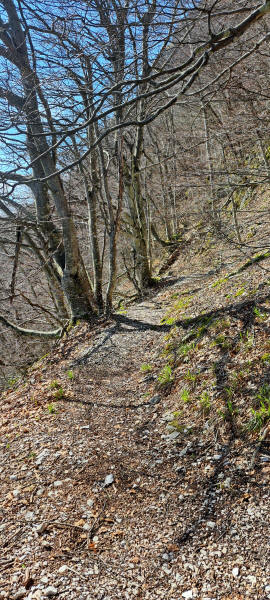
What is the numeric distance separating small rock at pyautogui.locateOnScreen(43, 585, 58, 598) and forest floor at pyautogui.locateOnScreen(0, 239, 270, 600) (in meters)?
0.01

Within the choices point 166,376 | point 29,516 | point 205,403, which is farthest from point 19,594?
point 166,376

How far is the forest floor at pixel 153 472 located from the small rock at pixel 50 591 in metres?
0.01

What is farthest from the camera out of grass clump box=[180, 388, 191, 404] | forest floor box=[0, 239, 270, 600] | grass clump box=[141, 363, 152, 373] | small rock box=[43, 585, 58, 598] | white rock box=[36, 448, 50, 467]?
grass clump box=[141, 363, 152, 373]

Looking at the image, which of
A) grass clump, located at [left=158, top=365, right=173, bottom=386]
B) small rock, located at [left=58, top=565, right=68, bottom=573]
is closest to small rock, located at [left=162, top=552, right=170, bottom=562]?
small rock, located at [left=58, top=565, right=68, bottom=573]

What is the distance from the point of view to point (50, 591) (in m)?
2.19

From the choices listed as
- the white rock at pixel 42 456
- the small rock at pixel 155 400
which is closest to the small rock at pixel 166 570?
the white rock at pixel 42 456

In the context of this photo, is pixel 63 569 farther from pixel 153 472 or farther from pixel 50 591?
pixel 153 472

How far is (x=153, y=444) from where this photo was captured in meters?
3.55

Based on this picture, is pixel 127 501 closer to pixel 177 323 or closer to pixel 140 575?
pixel 140 575

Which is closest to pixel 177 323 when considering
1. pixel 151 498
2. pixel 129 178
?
pixel 151 498

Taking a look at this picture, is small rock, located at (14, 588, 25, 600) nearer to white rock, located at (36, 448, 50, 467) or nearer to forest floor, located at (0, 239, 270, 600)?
forest floor, located at (0, 239, 270, 600)

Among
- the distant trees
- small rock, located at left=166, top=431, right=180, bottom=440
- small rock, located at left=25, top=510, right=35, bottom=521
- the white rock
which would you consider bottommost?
small rock, located at left=25, top=510, right=35, bottom=521

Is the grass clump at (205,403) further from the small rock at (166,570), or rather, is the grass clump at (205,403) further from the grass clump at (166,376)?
the small rock at (166,570)

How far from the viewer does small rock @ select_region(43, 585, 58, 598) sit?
2.18m
